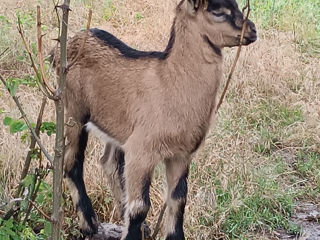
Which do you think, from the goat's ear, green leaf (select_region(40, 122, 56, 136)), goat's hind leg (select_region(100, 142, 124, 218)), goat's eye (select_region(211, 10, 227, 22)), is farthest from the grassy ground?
goat's eye (select_region(211, 10, 227, 22))

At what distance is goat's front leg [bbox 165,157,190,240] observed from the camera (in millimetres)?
3877

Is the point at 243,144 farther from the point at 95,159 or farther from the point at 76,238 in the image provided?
the point at 76,238

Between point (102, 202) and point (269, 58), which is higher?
point (269, 58)

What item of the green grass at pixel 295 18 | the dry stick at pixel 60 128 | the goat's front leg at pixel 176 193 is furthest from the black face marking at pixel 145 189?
the green grass at pixel 295 18

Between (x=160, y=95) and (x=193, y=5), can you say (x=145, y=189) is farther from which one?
(x=193, y=5)

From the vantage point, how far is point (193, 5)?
3.54 m

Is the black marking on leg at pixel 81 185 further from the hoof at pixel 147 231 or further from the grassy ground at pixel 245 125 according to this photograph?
the hoof at pixel 147 231

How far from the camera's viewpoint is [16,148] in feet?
16.3

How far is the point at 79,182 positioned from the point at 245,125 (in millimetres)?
2280

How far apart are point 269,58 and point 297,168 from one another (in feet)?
6.04

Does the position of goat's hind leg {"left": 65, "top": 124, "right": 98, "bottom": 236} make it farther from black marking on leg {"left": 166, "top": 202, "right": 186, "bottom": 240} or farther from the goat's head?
the goat's head

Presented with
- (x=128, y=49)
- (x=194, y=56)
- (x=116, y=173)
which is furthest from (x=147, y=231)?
(x=194, y=56)

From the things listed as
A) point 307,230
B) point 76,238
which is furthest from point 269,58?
point 76,238

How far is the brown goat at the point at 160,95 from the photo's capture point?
3561mm
